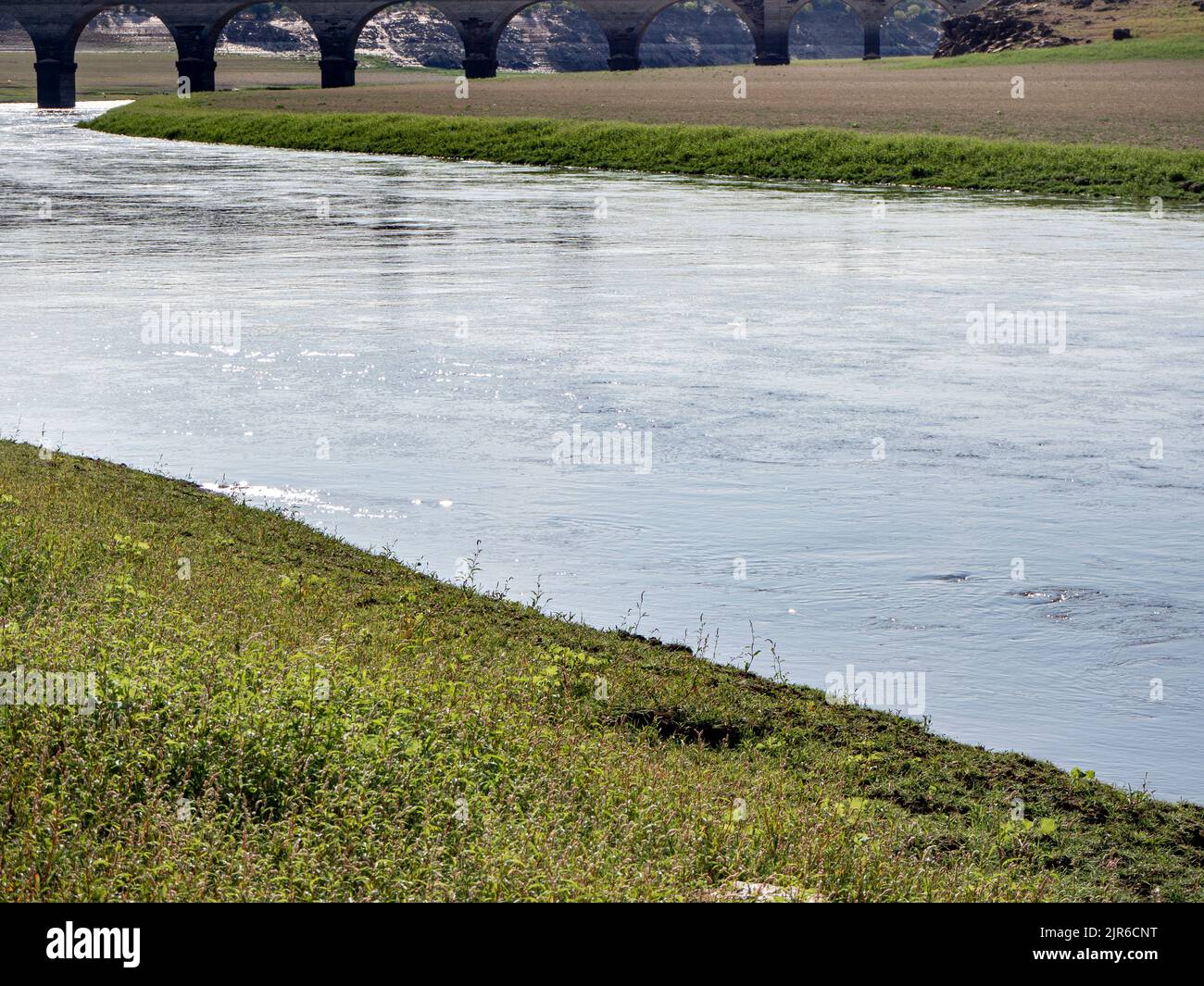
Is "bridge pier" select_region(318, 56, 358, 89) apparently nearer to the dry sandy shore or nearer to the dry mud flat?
the dry mud flat

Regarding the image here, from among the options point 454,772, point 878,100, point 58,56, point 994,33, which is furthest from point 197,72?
point 454,772

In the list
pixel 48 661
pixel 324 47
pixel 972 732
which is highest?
pixel 324 47

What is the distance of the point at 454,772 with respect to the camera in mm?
7820

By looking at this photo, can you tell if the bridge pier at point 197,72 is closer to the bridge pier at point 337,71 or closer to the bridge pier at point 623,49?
the bridge pier at point 337,71

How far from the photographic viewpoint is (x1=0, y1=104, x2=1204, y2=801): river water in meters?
11.1

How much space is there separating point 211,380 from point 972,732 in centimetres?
1203

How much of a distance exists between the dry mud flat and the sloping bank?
309 centimetres

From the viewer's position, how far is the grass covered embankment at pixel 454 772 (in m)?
6.77

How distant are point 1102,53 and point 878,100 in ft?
113

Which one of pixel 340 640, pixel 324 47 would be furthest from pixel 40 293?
pixel 324 47

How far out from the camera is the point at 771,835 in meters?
7.57

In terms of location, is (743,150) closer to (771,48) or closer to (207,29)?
(207,29)

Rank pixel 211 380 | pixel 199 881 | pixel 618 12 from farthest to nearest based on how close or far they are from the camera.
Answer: pixel 618 12
pixel 211 380
pixel 199 881
